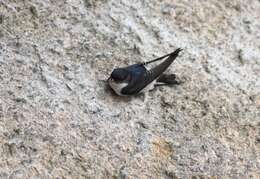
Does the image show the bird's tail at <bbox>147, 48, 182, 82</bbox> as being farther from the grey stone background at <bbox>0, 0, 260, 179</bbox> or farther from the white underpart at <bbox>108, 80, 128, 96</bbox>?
the white underpart at <bbox>108, 80, 128, 96</bbox>

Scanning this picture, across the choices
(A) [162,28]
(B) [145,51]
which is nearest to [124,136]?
(B) [145,51]

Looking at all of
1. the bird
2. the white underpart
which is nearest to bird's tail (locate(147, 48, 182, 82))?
the bird

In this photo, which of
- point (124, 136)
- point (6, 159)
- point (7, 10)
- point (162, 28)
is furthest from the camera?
point (162, 28)

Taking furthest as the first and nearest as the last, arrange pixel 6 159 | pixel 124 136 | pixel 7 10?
pixel 7 10 < pixel 124 136 < pixel 6 159

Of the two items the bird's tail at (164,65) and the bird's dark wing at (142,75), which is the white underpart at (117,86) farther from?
Answer: the bird's tail at (164,65)

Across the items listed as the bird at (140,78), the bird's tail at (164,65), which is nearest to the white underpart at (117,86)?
the bird at (140,78)

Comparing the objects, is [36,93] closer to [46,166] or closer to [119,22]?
[46,166]

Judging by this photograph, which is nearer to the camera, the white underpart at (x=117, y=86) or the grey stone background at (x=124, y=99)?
the grey stone background at (x=124, y=99)
